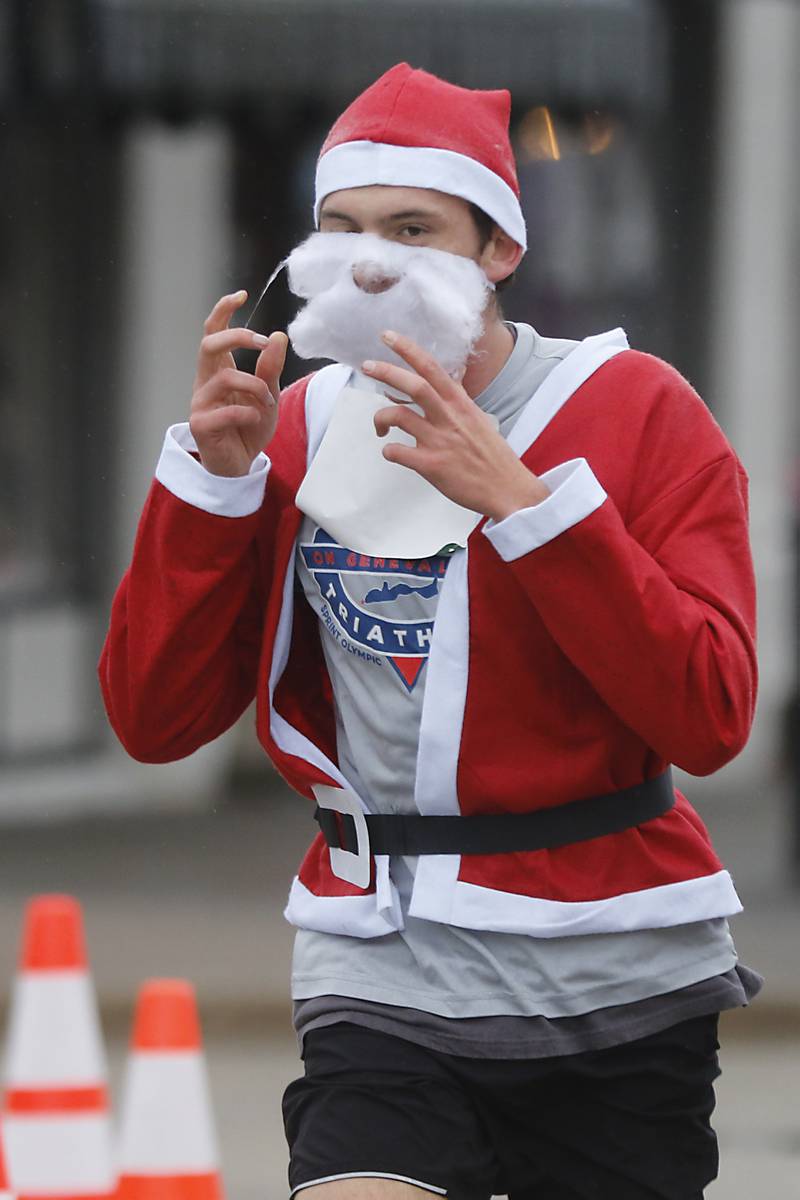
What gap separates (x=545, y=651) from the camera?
117 inches

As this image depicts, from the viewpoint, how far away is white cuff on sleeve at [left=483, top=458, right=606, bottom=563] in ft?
9.18

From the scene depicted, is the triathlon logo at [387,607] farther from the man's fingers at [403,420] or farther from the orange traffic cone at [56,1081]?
the orange traffic cone at [56,1081]

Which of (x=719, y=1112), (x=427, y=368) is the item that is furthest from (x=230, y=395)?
(x=719, y=1112)

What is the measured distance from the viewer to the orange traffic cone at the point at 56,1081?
4844mm

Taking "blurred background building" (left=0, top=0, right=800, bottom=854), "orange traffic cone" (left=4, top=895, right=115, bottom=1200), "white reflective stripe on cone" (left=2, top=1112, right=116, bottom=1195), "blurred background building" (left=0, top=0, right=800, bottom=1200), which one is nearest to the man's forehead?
"orange traffic cone" (left=4, top=895, right=115, bottom=1200)

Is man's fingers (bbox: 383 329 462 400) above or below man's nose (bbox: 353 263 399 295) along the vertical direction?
below

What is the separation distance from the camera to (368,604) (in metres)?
3.03

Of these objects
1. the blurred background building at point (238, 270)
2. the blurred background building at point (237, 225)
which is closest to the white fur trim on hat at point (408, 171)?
the blurred background building at point (238, 270)

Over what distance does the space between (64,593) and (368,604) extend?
937 centimetres

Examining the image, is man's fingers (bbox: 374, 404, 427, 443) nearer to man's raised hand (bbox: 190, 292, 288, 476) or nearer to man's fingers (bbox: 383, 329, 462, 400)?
man's fingers (bbox: 383, 329, 462, 400)

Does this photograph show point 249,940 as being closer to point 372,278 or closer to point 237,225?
point 237,225

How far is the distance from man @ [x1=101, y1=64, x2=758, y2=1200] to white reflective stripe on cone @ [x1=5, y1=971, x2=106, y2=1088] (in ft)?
6.42

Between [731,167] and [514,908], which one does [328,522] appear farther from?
[731,167]

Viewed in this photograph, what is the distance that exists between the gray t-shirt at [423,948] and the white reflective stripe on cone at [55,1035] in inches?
76.8
